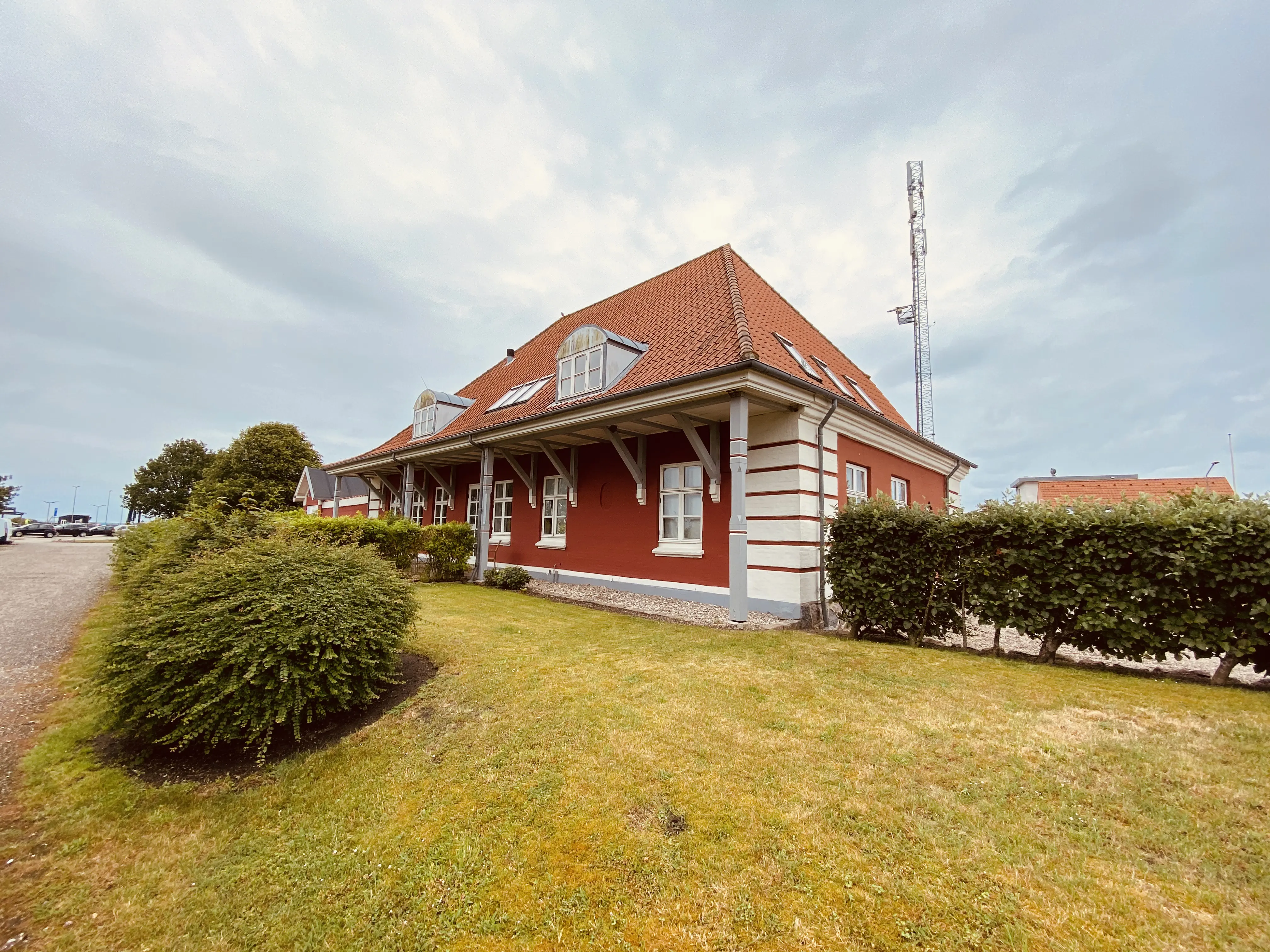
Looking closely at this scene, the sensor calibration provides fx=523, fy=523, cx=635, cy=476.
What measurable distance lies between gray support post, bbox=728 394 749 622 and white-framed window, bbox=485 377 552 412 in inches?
292

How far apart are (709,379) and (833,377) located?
5.39m

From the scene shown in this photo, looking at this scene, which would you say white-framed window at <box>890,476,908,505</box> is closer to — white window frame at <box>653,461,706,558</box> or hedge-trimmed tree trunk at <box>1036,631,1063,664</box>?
white window frame at <box>653,461,706,558</box>

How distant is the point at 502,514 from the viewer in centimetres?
1576

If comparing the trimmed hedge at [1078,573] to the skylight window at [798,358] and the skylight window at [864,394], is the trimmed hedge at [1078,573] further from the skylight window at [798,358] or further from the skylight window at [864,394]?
the skylight window at [864,394]

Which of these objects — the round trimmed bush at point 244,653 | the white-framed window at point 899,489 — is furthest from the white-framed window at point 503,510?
the round trimmed bush at point 244,653

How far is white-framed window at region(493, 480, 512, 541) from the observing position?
1541 centimetres

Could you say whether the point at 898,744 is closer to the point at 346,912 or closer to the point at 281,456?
the point at 346,912

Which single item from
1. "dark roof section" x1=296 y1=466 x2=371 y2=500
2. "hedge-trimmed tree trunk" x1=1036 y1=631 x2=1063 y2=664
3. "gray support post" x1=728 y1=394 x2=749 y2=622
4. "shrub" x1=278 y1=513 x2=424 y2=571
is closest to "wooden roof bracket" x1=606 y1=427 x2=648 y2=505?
"gray support post" x1=728 y1=394 x2=749 y2=622

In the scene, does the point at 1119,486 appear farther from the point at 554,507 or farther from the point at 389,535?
the point at 389,535

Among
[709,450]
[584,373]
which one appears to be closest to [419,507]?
[584,373]

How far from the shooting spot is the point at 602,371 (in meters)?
11.0

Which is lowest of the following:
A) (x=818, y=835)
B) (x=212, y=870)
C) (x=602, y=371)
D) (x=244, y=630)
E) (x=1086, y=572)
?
(x=212, y=870)

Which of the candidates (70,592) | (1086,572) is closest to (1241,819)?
(1086,572)

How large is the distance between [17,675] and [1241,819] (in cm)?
1077
